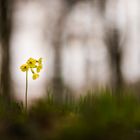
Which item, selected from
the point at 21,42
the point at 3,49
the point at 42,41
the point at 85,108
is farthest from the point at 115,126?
the point at 42,41

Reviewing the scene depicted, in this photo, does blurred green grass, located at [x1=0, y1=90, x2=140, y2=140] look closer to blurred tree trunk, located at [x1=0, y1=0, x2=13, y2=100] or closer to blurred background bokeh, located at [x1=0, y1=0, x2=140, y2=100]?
blurred tree trunk, located at [x1=0, y1=0, x2=13, y2=100]

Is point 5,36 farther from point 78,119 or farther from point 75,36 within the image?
point 78,119

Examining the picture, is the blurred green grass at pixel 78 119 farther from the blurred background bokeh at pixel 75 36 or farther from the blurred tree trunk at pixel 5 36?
the blurred background bokeh at pixel 75 36

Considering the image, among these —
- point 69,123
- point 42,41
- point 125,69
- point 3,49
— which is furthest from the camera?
point 42,41

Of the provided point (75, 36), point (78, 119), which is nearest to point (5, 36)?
point (75, 36)

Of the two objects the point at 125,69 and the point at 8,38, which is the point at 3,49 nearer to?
the point at 8,38

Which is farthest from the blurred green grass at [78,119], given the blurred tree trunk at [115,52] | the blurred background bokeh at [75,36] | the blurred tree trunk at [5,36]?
the blurred tree trunk at [115,52]

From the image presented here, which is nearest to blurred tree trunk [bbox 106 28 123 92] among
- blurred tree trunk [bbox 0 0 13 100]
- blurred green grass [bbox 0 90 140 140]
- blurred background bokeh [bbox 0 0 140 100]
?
blurred background bokeh [bbox 0 0 140 100]
